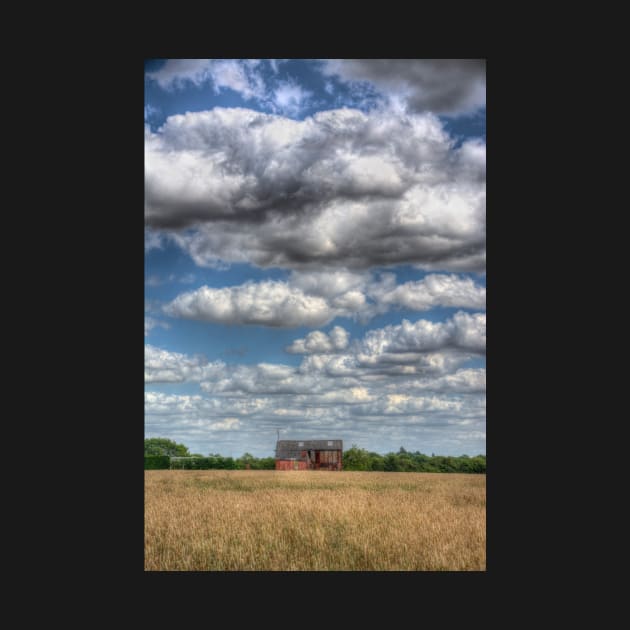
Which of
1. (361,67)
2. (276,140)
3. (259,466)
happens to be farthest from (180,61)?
(259,466)

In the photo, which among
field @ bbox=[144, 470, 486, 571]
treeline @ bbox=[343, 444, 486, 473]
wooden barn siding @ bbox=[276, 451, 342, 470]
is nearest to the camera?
field @ bbox=[144, 470, 486, 571]

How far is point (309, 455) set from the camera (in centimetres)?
6081

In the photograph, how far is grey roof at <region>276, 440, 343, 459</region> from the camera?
2338 inches

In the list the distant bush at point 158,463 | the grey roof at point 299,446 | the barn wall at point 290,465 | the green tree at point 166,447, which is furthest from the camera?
the green tree at point 166,447

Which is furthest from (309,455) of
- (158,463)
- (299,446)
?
(158,463)

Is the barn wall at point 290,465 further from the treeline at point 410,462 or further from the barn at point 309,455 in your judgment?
the treeline at point 410,462

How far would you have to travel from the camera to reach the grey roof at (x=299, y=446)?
5938 cm

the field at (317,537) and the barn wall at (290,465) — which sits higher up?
the field at (317,537)

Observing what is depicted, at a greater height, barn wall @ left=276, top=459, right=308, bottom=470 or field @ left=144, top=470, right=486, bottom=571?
field @ left=144, top=470, right=486, bottom=571

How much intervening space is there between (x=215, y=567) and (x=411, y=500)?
27.2 feet

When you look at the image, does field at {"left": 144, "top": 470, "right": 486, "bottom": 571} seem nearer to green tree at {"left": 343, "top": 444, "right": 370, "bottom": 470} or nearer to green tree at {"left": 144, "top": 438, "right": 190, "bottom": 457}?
green tree at {"left": 343, "top": 444, "right": 370, "bottom": 470}

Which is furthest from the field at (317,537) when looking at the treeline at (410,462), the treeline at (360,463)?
the treeline at (360,463)

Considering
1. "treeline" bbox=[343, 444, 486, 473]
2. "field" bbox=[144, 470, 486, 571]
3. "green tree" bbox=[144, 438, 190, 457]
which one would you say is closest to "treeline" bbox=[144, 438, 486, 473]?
"treeline" bbox=[343, 444, 486, 473]

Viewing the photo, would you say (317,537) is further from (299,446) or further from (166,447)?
(166,447)
